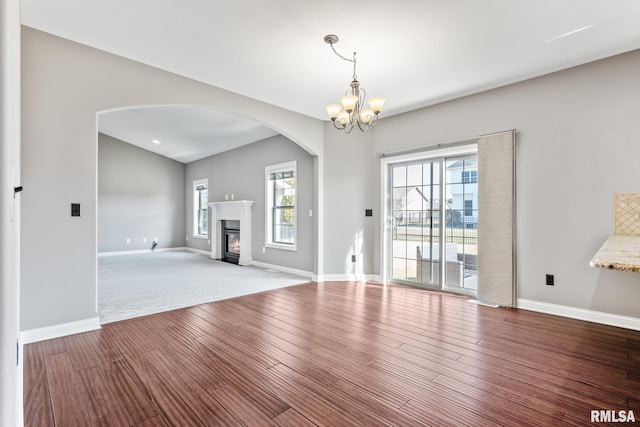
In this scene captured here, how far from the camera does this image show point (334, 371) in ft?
7.60

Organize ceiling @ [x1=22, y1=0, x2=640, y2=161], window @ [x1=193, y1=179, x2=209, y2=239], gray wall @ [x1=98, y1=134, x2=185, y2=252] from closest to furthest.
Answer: ceiling @ [x1=22, y1=0, x2=640, y2=161] < gray wall @ [x1=98, y1=134, x2=185, y2=252] < window @ [x1=193, y1=179, x2=209, y2=239]

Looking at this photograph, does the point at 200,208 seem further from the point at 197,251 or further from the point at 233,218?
the point at 233,218

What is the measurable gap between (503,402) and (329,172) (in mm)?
4173

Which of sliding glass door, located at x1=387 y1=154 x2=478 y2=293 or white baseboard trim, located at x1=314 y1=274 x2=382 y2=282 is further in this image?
white baseboard trim, located at x1=314 y1=274 x2=382 y2=282

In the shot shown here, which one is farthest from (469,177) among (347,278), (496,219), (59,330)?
(59,330)

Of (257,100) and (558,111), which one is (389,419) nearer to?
(558,111)

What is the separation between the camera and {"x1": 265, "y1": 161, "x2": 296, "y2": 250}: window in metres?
6.41

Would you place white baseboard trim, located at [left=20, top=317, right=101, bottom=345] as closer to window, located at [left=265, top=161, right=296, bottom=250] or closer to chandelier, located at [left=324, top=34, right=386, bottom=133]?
chandelier, located at [left=324, top=34, right=386, bottom=133]

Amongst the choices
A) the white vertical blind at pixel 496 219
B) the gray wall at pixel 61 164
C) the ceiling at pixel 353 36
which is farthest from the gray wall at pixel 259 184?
the gray wall at pixel 61 164

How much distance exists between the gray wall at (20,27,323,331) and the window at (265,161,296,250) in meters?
3.39

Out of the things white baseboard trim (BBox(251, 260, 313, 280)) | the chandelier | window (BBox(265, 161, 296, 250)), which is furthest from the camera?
window (BBox(265, 161, 296, 250))

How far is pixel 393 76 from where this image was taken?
3.77 meters

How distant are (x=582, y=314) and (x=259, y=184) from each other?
596cm

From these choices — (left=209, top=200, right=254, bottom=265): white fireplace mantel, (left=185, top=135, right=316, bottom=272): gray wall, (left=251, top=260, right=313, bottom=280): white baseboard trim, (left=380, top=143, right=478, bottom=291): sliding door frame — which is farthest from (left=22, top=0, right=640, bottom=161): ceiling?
(left=209, top=200, right=254, bottom=265): white fireplace mantel
